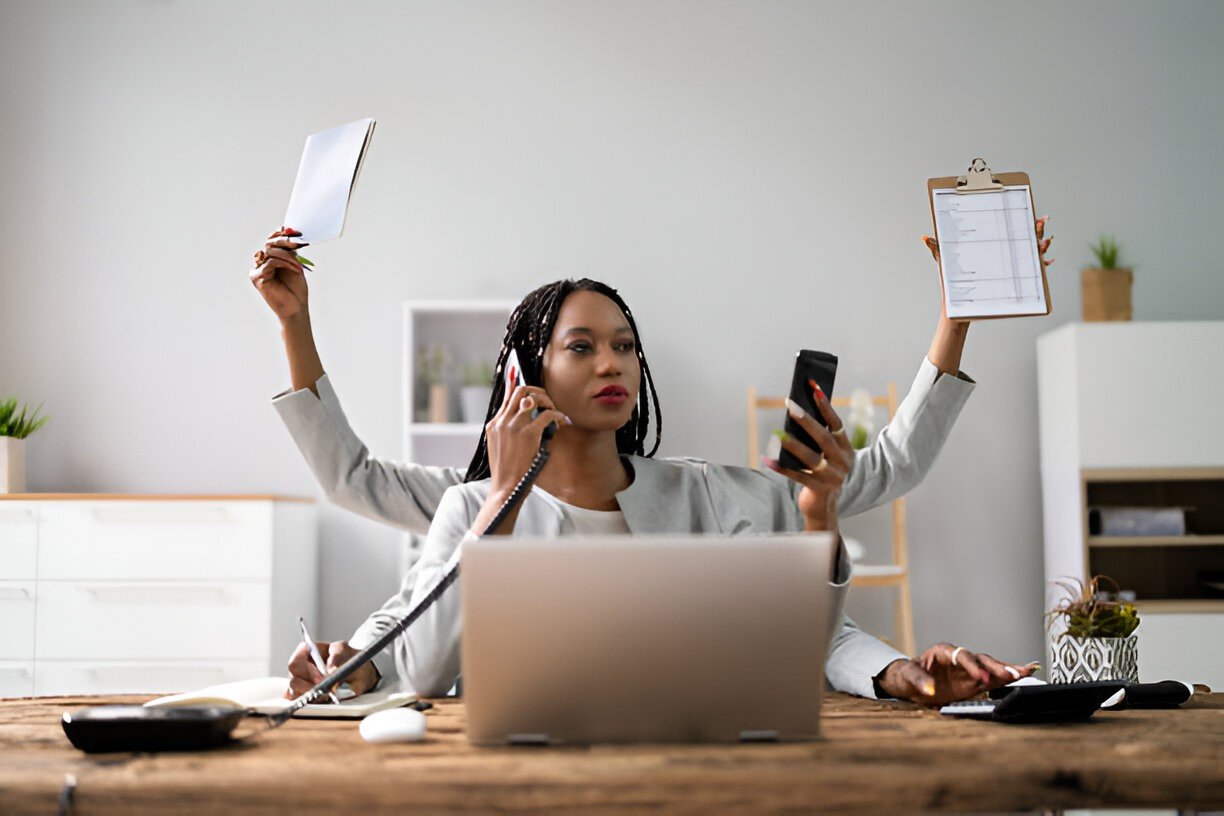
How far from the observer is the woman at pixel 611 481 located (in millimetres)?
1397

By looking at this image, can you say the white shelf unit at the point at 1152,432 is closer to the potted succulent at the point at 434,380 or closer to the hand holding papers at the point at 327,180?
the potted succulent at the point at 434,380

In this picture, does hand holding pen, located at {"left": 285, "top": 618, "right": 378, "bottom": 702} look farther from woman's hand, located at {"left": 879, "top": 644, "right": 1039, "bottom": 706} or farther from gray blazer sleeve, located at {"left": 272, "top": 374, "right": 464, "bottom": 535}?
woman's hand, located at {"left": 879, "top": 644, "right": 1039, "bottom": 706}

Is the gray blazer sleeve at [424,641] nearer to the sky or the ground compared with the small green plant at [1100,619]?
nearer to the sky

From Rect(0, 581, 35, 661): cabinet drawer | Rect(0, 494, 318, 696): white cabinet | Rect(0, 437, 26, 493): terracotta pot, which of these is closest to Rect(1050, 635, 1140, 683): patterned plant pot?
Rect(0, 494, 318, 696): white cabinet

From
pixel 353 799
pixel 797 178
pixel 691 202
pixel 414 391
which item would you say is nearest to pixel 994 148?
pixel 797 178

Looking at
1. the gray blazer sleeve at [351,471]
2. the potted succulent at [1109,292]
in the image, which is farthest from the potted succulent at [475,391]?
the potted succulent at [1109,292]

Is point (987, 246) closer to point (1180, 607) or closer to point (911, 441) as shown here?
point (911, 441)

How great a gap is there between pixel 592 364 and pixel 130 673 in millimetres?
2516

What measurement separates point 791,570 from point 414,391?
10.5ft

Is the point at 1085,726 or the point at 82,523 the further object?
the point at 82,523

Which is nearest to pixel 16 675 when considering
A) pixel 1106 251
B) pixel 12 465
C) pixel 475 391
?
pixel 12 465

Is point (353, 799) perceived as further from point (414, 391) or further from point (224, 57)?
point (224, 57)

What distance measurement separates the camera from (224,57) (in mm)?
4535

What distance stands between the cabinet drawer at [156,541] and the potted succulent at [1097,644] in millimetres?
2502
